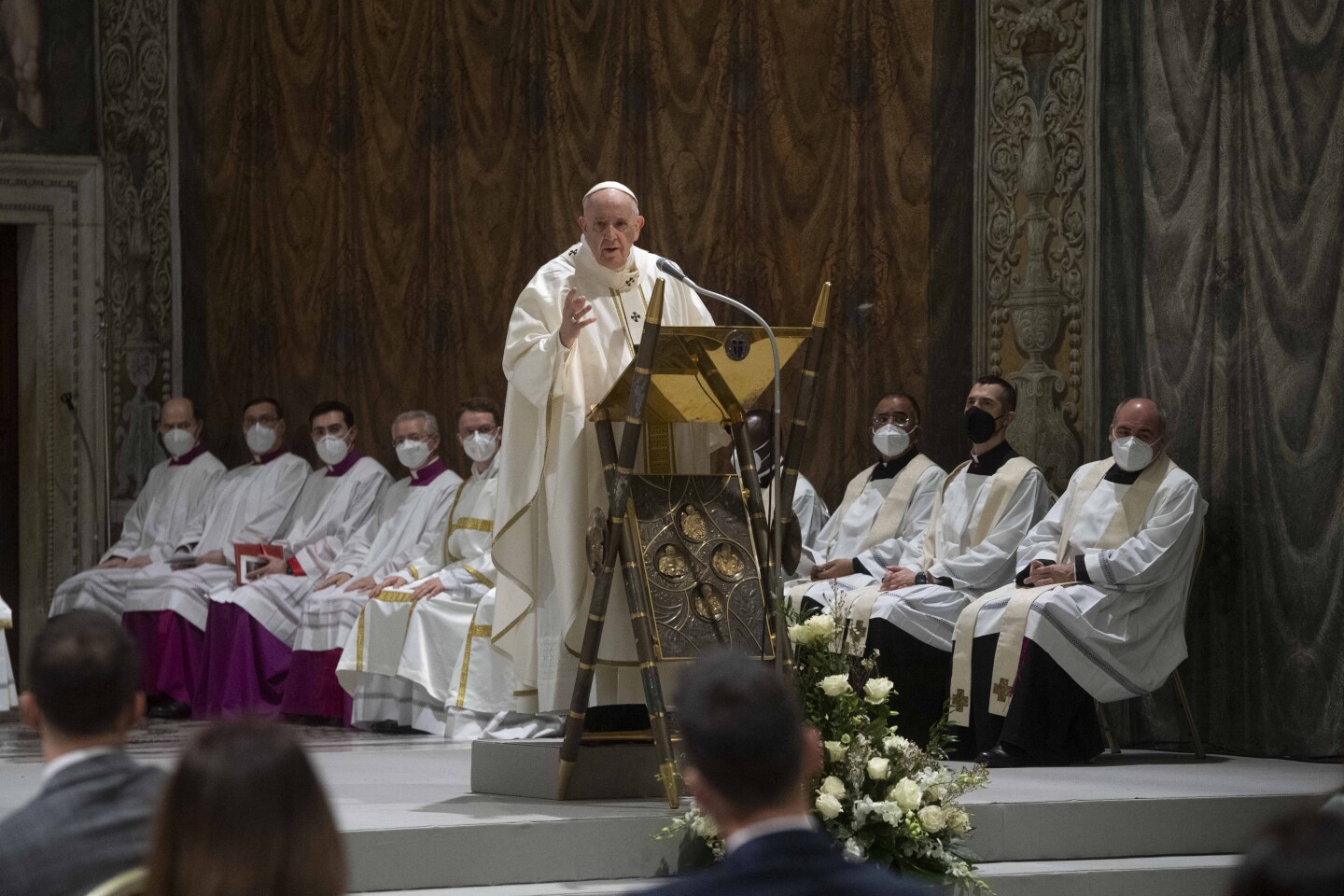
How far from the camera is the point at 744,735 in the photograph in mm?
2100

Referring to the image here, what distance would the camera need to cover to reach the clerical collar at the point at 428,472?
392 inches

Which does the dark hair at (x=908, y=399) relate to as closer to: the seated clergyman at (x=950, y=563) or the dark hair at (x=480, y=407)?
the seated clergyman at (x=950, y=563)

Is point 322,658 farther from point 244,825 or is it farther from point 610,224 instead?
point 244,825

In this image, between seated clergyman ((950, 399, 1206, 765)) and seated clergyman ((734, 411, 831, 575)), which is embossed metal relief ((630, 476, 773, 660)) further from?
seated clergyman ((734, 411, 831, 575))

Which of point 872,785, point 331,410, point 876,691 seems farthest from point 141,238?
point 872,785

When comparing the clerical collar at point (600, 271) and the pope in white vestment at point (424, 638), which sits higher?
the clerical collar at point (600, 271)

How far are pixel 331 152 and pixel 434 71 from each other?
2.91 feet

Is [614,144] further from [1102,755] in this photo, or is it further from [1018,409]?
[1102,755]

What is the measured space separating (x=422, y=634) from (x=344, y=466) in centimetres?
182

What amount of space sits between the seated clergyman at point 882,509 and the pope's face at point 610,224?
2561 mm

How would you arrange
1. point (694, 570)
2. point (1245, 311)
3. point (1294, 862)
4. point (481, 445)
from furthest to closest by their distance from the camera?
point (481, 445), point (1245, 311), point (694, 570), point (1294, 862)

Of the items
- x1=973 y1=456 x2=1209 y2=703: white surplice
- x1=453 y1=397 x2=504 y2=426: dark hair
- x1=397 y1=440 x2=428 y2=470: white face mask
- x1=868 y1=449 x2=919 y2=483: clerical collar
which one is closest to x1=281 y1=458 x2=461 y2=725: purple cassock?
x1=397 y1=440 x2=428 y2=470: white face mask

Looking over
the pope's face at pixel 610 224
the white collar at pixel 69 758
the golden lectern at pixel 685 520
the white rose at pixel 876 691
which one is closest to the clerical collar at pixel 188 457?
the pope's face at pixel 610 224

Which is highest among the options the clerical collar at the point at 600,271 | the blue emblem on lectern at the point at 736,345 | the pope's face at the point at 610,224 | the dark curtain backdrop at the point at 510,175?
the dark curtain backdrop at the point at 510,175
